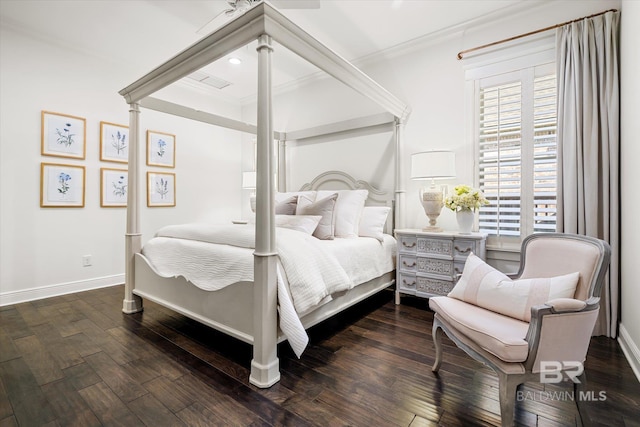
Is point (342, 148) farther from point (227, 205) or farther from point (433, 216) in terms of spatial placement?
point (227, 205)

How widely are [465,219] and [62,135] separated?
4.36 meters

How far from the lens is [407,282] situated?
301 centimetres

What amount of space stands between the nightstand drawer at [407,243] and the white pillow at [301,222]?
2.89 ft

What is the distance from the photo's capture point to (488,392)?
163 centimetres

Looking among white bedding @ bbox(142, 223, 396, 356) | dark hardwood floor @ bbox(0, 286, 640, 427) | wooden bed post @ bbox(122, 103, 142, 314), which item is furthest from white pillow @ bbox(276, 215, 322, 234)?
wooden bed post @ bbox(122, 103, 142, 314)

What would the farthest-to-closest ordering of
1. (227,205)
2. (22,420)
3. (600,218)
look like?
(227,205), (600,218), (22,420)

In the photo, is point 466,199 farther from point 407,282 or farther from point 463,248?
point 407,282

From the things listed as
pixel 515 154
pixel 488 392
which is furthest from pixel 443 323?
pixel 515 154

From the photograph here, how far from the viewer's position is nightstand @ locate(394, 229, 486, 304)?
2712 mm

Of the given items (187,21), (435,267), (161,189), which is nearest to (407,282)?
(435,267)

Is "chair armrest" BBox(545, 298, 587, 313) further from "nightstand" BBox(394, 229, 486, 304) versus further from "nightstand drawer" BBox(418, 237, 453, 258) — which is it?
"nightstand drawer" BBox(418, 237, 453, 258)

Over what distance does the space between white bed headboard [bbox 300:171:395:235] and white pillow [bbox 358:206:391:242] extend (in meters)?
0.26

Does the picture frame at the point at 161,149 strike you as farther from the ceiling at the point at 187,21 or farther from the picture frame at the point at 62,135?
the ceiling at the point at 187,21

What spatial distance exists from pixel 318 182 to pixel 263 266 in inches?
104
